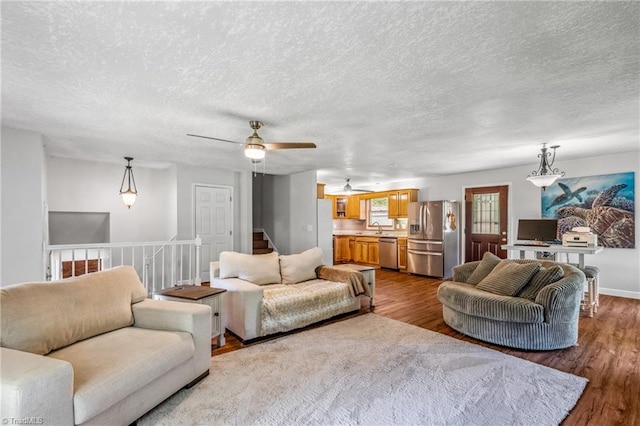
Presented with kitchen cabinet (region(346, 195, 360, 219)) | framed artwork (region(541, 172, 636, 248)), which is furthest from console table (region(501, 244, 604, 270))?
kitchen cabinet (region(346, 195, 360, 219))

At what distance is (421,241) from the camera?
7121 mm

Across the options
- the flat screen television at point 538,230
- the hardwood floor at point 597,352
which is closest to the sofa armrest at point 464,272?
the hardwood floor at point 597,352

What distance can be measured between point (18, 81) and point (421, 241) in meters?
6.95

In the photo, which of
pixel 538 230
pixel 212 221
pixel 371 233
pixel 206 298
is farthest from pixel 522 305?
pixel 371 233

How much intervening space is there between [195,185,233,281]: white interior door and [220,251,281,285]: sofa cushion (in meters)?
2.51

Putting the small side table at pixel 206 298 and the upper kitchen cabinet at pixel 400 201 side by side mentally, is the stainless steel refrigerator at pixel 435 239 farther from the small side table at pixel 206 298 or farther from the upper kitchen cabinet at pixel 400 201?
the small side table at pixel 206 298

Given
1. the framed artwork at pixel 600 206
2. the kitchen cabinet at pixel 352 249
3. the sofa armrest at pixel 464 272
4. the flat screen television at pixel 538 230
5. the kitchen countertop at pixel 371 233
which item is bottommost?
the kitchen cabinet at pixel 352 249

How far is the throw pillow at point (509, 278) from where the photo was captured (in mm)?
3363

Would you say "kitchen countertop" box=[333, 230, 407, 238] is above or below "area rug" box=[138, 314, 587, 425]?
above

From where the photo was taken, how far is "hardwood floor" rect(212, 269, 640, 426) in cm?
213

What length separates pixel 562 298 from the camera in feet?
9.91

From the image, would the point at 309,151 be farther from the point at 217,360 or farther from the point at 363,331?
the point at 217,360

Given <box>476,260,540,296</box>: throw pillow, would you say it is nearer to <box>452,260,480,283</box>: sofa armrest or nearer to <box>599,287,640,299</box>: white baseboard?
<box>452,260,480,283</box>: sofa armrest

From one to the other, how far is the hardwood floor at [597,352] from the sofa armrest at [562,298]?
1.23ft
